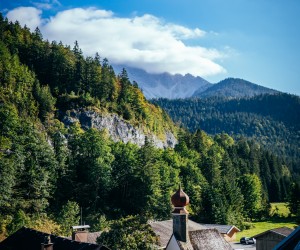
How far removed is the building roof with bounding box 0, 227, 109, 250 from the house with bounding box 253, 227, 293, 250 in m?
23.5

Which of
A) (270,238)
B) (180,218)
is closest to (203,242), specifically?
(180,218)

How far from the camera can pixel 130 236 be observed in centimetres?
2752

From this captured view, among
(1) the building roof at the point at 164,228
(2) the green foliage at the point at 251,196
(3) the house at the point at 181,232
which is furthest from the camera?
(2) the green foliage at the point at 251,196

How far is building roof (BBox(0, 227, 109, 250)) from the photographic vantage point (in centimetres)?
2434

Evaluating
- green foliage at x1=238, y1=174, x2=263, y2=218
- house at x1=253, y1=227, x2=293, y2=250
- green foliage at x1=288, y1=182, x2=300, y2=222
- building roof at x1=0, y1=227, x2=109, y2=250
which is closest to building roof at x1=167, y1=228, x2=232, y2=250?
house at x1=253, y1=227, x2=293, y2=250

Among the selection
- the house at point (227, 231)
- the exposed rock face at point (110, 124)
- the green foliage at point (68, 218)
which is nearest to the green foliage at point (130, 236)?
the green foliage at point (68, 218)

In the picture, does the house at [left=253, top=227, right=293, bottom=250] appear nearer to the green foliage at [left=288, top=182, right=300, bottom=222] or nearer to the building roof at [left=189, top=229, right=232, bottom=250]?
the building roof at [left=189, top=229, right=232, bottom=250]

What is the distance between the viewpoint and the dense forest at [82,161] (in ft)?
175

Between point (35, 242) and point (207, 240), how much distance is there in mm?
14815

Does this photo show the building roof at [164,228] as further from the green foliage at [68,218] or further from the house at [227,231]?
the house at [227,231]

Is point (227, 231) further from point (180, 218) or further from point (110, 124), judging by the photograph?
point (110, 124)

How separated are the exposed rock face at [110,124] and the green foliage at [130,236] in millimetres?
55333

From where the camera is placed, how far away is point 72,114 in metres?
85.6

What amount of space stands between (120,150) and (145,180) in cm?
973
